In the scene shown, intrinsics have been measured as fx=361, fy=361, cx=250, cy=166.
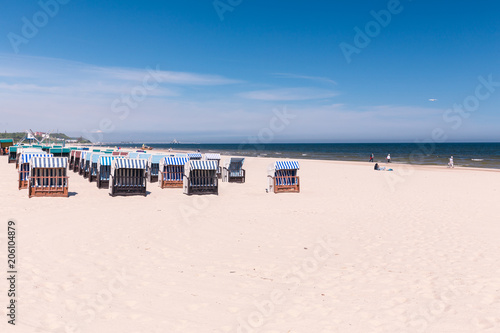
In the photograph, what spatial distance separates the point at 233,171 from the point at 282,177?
212 inches

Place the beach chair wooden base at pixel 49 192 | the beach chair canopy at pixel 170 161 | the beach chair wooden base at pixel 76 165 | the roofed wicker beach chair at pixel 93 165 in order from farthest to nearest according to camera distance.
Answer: the beach chair wooden base at pixel 76 165 → the roofed wicker beach chair at pixel 93 165 → the beach chair canopy at pixel 170 161 → the beach chair wooden base at pixel 49 192

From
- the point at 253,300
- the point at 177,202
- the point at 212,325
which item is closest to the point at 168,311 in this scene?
the point at 212,325

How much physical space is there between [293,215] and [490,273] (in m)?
6.71

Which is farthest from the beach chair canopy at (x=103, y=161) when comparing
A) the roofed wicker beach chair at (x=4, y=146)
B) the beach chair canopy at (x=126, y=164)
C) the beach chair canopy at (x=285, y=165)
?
the roofed wicker beach chair at (x=4, y=146)

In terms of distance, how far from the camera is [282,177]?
19250 millimetres

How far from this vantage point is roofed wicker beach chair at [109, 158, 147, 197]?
1678cm

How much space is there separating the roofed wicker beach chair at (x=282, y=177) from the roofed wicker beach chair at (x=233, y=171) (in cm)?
462

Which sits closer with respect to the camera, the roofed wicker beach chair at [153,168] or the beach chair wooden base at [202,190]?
the beach chair wooden base at [202,190]

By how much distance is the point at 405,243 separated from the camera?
9812mm

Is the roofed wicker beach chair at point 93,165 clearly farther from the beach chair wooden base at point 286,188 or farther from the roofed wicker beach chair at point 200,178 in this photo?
the beach chair wooden base at point 286,188

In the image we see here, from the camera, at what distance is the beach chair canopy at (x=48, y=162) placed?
16.2 metres

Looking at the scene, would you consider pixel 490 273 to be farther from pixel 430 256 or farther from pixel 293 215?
pixel 293 215

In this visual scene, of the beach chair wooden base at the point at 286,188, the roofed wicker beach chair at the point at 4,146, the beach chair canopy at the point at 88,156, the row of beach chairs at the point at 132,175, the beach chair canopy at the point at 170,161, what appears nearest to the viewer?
the row of beach chairs at the point at 132,175

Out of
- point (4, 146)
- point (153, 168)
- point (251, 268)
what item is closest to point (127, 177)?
point (153, 168)
